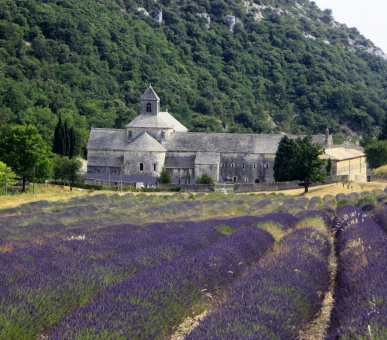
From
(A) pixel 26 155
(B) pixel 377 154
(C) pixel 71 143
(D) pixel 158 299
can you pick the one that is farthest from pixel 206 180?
(D) pixel 158 299

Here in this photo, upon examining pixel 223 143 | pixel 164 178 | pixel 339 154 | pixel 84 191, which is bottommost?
pixel 84 191

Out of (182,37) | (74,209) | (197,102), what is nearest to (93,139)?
(74,209)

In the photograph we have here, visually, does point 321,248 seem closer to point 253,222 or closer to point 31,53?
point 253,222

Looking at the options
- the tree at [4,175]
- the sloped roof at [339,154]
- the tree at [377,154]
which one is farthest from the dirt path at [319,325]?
the tree at [377,154]

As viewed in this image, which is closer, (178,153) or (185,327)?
(185,327)

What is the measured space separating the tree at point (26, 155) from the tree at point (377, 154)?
1602 inches

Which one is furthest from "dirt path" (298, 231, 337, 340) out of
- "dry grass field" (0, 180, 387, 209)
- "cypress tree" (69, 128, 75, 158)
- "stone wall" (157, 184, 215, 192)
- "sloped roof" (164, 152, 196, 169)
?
"cypress tree" (69, 128, 75, 158)

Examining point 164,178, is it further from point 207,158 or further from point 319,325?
point 319,325

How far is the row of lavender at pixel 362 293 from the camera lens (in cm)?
644

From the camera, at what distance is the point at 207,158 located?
6675cm

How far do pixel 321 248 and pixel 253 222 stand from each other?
673cm

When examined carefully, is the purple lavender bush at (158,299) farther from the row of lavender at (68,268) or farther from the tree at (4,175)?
the tree at (4,175)

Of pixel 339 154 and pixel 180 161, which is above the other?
pixel 339 154

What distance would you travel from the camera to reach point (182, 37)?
145 metres
